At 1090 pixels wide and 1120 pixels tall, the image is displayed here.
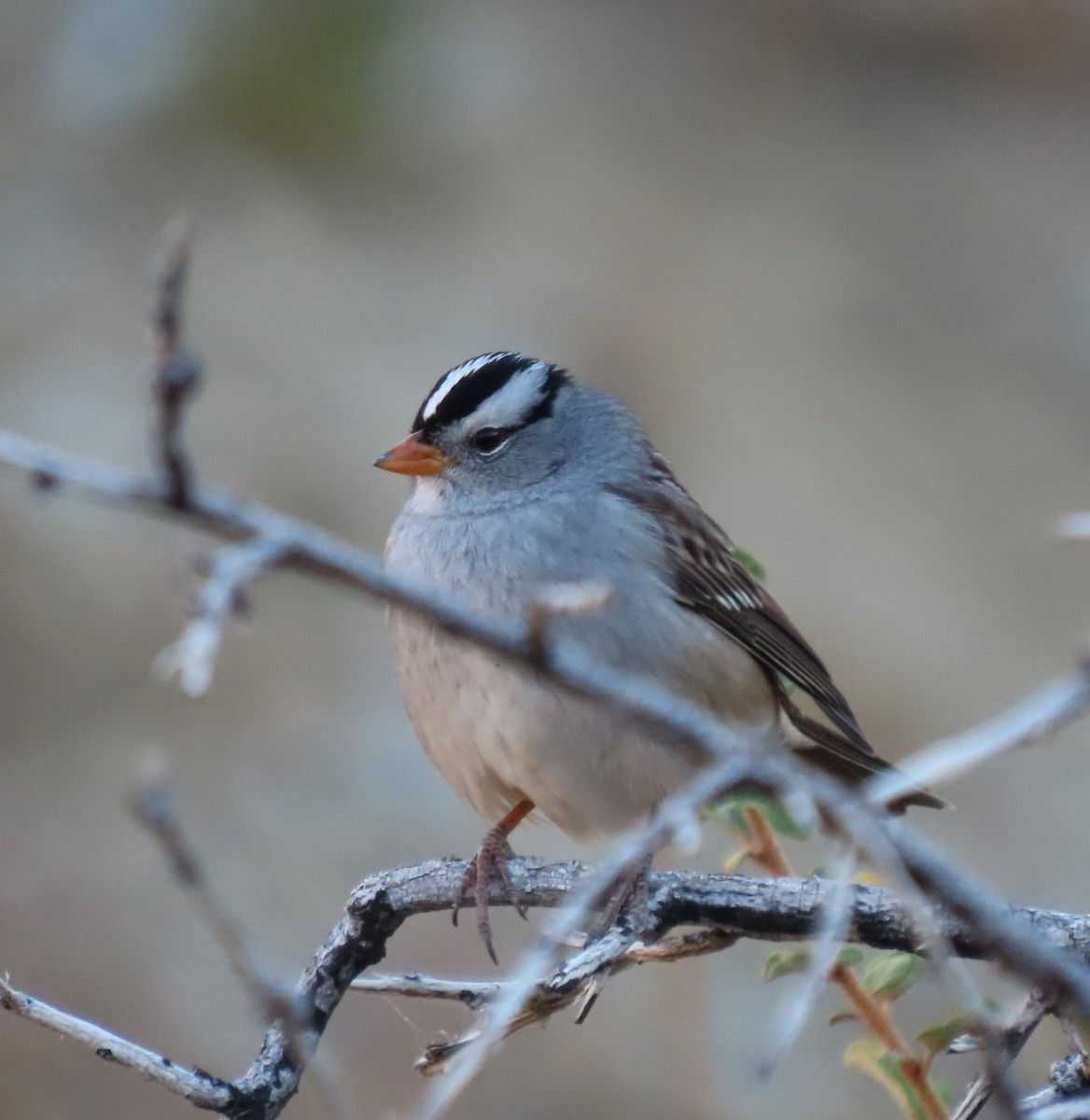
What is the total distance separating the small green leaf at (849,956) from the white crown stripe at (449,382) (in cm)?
164

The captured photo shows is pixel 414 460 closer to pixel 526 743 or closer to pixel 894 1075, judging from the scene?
pixel 526 743

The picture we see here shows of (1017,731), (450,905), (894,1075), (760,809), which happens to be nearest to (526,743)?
(450,905)

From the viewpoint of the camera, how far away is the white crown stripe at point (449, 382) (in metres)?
3.48

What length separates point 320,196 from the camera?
5680 mm

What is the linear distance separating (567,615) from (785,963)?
2.68 ft

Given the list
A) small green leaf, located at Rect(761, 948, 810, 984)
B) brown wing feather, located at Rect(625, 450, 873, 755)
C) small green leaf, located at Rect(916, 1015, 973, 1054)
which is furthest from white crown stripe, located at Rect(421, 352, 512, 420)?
small green leaf, located at Rect(916, 1015, 973, 1054)

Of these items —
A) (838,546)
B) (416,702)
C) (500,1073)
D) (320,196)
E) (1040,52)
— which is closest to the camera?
(416,702)

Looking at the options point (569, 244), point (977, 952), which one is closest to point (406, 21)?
point (569, 244)

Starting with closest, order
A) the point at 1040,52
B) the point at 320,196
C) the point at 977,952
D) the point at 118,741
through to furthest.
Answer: the point at 977,952, the point at 118,741, the point at 320,196, the point at 1040,52

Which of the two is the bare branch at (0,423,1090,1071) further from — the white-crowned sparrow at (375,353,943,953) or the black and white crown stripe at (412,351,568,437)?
A: the black and white crown stripe at (412,351,568,437)

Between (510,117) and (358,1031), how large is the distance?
3.36m

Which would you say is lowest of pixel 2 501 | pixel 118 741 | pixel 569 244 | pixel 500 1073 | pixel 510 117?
pixel 500 1073

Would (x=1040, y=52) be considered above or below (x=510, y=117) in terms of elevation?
above

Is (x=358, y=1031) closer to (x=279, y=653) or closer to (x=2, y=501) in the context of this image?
(x=279, y=653)
